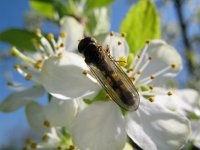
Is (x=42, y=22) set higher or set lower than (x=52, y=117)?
lower

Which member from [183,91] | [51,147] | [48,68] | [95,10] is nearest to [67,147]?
[51,147]

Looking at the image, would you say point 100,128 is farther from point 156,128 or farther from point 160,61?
point 160,61

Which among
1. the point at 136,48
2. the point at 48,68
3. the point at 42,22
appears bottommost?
the point at 42,22

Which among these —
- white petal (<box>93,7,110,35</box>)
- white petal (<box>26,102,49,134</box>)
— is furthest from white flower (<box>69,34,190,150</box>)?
white petal (<box>93,7,110,35</box>)

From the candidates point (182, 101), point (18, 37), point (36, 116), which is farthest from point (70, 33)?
point (182, 101)

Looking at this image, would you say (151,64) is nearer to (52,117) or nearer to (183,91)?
(183,91)
